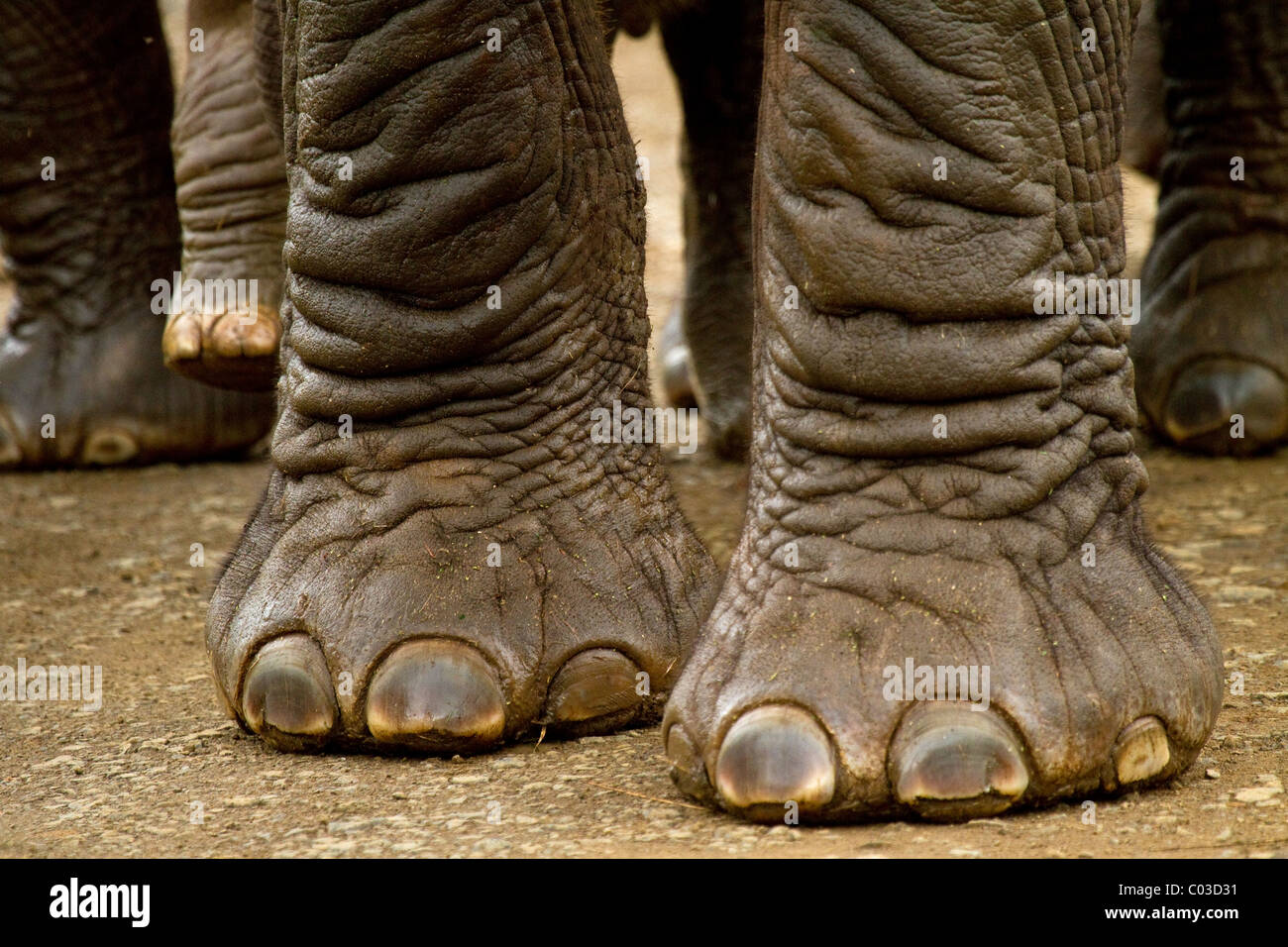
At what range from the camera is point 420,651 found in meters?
1.77

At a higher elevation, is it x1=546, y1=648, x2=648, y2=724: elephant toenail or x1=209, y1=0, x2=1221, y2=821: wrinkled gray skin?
x1=209, y1=0, x2=1221, y2=821: wrinkled gray skin

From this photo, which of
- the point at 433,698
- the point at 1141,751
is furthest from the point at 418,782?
the point at 1141,751

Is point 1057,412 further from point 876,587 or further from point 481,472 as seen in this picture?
point 481,472

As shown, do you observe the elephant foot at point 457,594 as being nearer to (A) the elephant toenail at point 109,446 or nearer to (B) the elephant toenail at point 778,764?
(B) the elephant toenail at point 778,764

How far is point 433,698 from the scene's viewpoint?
5.79 ft

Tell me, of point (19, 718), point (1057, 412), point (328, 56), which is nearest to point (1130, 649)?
point (1057, 412)

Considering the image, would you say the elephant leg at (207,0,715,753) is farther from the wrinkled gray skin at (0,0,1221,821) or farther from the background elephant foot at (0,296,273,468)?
the background elephant foot at (0,296,273,468)

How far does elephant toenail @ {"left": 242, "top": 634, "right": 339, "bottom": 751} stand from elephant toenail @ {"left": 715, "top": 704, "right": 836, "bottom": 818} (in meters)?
0.44

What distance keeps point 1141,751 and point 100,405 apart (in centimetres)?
245

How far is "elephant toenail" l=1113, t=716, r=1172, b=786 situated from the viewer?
1591 mm

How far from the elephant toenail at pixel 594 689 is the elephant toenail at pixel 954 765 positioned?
0.39m

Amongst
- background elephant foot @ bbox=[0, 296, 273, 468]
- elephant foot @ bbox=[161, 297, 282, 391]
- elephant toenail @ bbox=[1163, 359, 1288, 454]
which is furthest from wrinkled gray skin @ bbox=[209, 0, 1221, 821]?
background elephant foot @ bbox=[0, 296, 273, 468]

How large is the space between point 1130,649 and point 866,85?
1.76 ft

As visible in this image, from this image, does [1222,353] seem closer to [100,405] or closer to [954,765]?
[954,765]
